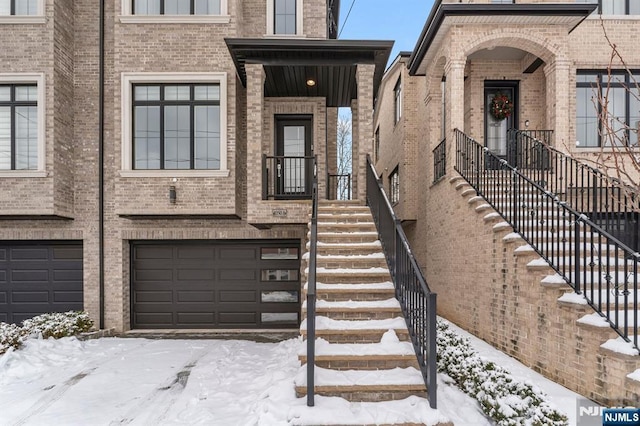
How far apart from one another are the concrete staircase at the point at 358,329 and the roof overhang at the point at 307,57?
391 cm

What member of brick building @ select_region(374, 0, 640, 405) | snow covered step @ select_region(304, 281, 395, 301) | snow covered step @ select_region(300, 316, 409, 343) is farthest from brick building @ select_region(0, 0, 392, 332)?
snow covered step @ select_region(300, 316, 409, 343)

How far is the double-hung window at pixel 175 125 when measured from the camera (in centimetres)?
796

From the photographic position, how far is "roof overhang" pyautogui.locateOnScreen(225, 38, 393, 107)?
7277 millimetres

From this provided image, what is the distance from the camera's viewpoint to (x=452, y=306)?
7551 millimetres

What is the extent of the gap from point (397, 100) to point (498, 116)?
4.50 m

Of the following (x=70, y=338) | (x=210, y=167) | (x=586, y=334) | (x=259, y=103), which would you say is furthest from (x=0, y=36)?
(x=586, y=334)

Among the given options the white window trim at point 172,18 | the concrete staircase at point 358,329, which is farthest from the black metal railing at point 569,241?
the white window trim at point 172,18

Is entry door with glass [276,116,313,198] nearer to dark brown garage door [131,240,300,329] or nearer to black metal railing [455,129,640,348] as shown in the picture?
dark brown garage door [131,240,300,329]

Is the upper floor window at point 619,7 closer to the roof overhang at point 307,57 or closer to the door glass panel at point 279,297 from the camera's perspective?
the roof overhang at point 307,57

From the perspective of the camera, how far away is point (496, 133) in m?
9.79

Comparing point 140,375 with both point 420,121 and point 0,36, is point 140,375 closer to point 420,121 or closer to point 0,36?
point 0,36

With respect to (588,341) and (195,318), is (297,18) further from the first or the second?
(588,341)

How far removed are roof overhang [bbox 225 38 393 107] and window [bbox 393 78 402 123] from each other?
4.27 metres

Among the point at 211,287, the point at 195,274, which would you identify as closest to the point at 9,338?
the point at 195,274
